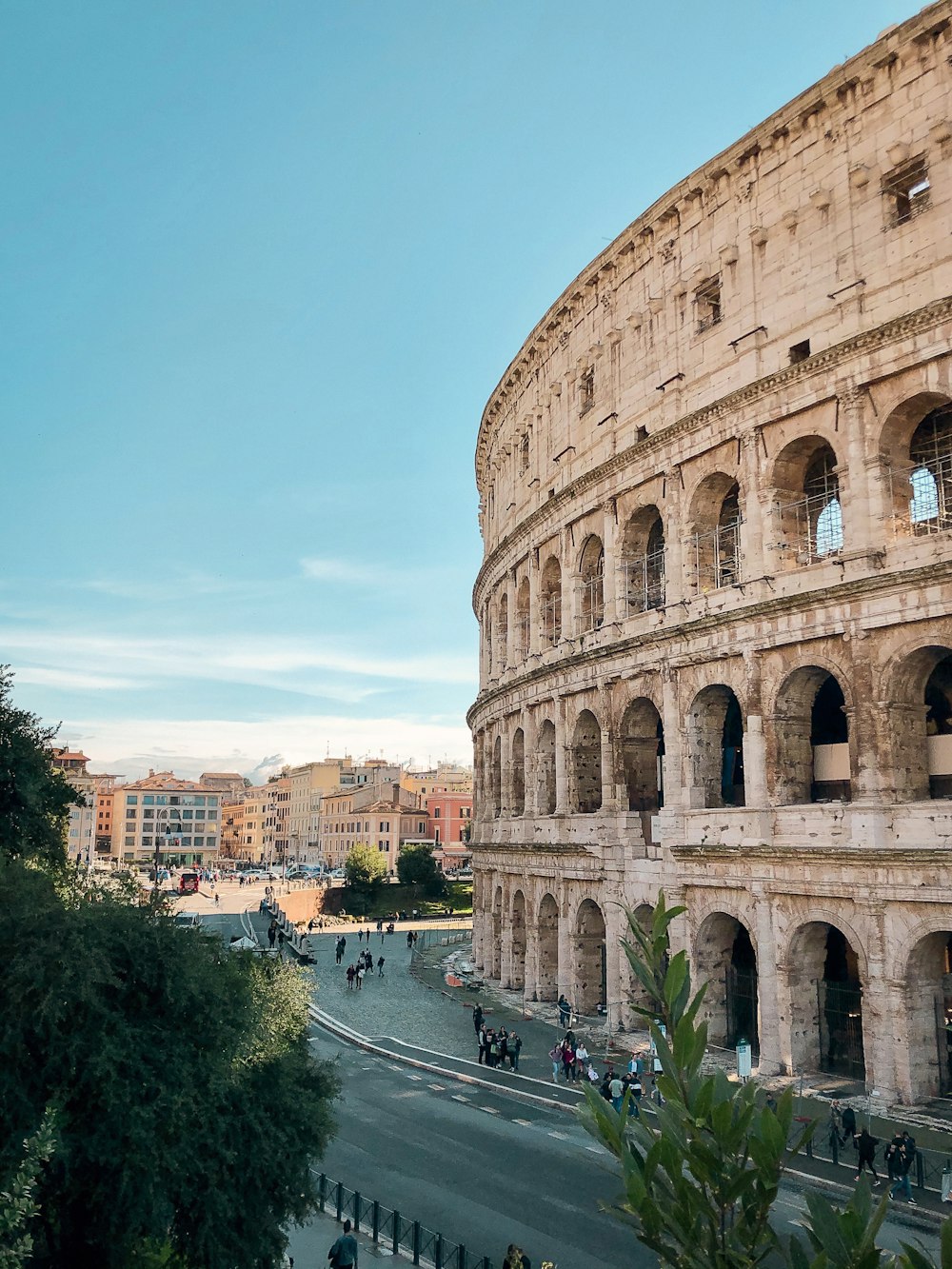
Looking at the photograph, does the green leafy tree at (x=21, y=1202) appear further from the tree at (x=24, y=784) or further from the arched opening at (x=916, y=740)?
the arched opening at (x=916, y=740)

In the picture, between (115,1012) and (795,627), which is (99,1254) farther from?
(795,627)

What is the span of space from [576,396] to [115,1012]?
84.7ft

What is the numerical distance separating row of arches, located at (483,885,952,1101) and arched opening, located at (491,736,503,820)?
20.3ft

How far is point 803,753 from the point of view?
24375mm

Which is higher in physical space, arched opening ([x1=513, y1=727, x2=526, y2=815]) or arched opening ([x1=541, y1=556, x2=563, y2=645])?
arched opening ([x1=541, y1=556, x2=563, y2=645])

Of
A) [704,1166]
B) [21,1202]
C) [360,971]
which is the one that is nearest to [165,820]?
[360,971]

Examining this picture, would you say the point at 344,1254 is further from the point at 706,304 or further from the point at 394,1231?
the point at 706,304

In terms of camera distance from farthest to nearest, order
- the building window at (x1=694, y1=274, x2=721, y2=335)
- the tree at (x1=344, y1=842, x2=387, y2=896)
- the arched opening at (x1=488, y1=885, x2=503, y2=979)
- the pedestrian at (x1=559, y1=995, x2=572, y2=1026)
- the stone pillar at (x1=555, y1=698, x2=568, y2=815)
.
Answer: the tree at (x1=344, y1=842, x2=387, y2=896)
the arched opening at (x1=488, y1=885, x2=503, y2=979)
the stone pillar at (x1=555, y1=698, x2=568, y2=815)
the pedestrian at (x1=559, y1=995, x2=572, y2=1026)
the building window at (x1=694, y1=274, x2=721, y2=335)

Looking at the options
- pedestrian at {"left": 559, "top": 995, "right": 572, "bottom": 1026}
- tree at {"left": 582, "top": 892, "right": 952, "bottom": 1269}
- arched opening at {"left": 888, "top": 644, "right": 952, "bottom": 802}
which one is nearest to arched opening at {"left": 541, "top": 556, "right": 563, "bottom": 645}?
pedestrian at {"left": 559, "top": 995, "right": 572, "bottom": 1026}

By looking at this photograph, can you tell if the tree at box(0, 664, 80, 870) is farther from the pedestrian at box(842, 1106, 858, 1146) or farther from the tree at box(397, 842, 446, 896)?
the tree at box(397, 842, 446, 896)

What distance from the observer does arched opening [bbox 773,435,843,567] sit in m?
24.8

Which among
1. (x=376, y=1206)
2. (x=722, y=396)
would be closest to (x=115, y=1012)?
(x=376, y=1206)

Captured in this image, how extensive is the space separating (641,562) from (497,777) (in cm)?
1406

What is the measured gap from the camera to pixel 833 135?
79.4ft
